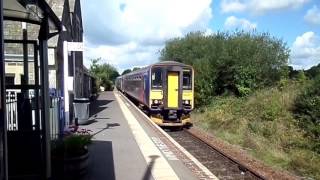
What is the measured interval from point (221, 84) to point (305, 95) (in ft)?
36.7

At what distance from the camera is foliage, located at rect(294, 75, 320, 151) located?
18584 millimetres

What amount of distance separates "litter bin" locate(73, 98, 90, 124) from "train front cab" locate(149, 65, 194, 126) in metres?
4.58

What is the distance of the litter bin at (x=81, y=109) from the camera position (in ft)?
60.8

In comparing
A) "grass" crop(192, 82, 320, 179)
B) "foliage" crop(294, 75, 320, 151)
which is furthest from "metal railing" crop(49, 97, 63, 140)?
"foliage" crop(294, 75, 320, 151)

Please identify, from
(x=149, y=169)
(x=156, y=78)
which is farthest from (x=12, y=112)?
(x=156, y=78)

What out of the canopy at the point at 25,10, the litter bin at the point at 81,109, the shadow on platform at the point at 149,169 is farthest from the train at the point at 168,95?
the canopy at the point at 25,10

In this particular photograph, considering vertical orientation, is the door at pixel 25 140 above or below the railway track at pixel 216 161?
above

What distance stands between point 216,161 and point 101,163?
4.94 metres

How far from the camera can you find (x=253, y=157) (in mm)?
15477

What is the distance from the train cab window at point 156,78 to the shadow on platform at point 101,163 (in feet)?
31.5

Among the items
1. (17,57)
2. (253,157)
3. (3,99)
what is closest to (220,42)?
(253,157)

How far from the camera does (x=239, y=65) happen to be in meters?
32.5

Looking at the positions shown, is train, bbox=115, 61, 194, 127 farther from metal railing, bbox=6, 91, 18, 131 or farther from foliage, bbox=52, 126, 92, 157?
metal railing, bbox=6, 91, 18, 131

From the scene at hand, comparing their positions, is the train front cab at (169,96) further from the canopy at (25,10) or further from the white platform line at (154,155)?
the canopy at (25,10)
